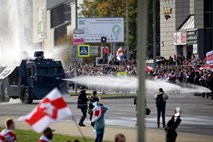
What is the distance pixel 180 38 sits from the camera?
76.3 m

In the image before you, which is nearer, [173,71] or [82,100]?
[82,100]

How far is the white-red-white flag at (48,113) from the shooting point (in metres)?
13.1

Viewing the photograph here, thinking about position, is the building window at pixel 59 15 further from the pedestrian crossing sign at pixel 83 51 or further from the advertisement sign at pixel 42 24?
the pedestrian crossing sign at pixel 83 51

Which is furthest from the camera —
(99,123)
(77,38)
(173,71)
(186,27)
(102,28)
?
(186,27)

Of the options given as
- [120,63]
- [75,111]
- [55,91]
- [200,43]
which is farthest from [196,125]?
[200,43]

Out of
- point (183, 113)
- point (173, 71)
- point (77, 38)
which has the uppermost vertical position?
point (77, 38)

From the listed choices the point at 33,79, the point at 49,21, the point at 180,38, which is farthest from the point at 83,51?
the point at 49,21

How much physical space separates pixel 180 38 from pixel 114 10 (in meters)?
14.5

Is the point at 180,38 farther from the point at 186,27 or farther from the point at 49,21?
the point at 49,21

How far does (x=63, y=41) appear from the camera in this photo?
99125 millimetres

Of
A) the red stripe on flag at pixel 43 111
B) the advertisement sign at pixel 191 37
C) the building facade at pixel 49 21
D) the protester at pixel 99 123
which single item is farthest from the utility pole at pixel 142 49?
the building facade at pixel 49 21

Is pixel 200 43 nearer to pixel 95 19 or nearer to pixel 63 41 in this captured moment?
pixel 95 19

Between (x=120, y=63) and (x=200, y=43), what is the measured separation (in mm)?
9317

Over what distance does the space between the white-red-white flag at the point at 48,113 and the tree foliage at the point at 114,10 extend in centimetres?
7371
